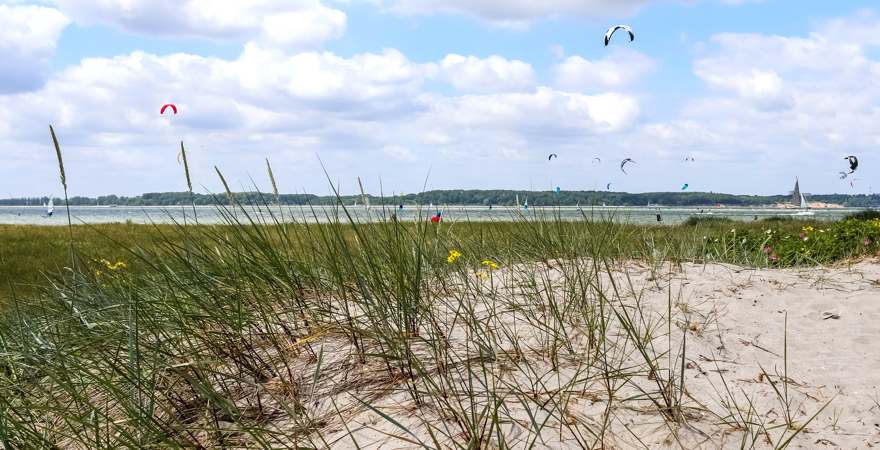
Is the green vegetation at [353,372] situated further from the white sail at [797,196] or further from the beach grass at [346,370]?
the white sail at [797,196]

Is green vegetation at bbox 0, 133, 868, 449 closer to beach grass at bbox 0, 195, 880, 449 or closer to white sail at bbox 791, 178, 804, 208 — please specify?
beach grass at bbox 0, 195, 880, 449

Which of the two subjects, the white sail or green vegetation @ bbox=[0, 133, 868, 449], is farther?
the white sail

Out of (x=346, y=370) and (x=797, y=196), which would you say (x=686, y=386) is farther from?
(x=797, y=196)

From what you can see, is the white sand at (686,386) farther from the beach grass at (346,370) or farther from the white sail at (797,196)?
the white sail at (797,196)

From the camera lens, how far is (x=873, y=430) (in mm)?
2359

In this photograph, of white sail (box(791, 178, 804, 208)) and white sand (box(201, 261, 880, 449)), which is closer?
white sand (box(201, 261, 880, 449))

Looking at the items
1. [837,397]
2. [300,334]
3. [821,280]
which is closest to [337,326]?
[300,334]

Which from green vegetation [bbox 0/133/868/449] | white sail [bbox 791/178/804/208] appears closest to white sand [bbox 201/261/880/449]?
green vegetation [bbox 0/133/868/449]

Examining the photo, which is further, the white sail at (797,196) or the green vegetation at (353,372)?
the white sail at (797,196)

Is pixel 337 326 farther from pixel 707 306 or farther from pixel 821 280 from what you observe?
pixel 821 280

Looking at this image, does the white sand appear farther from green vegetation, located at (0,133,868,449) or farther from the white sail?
the white sail

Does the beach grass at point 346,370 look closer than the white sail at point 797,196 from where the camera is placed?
Yes

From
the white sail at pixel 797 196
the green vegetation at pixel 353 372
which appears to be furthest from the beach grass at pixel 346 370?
the white sail at pixel 797 196

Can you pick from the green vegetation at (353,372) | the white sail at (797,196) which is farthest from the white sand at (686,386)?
the white sail at (797,196)
